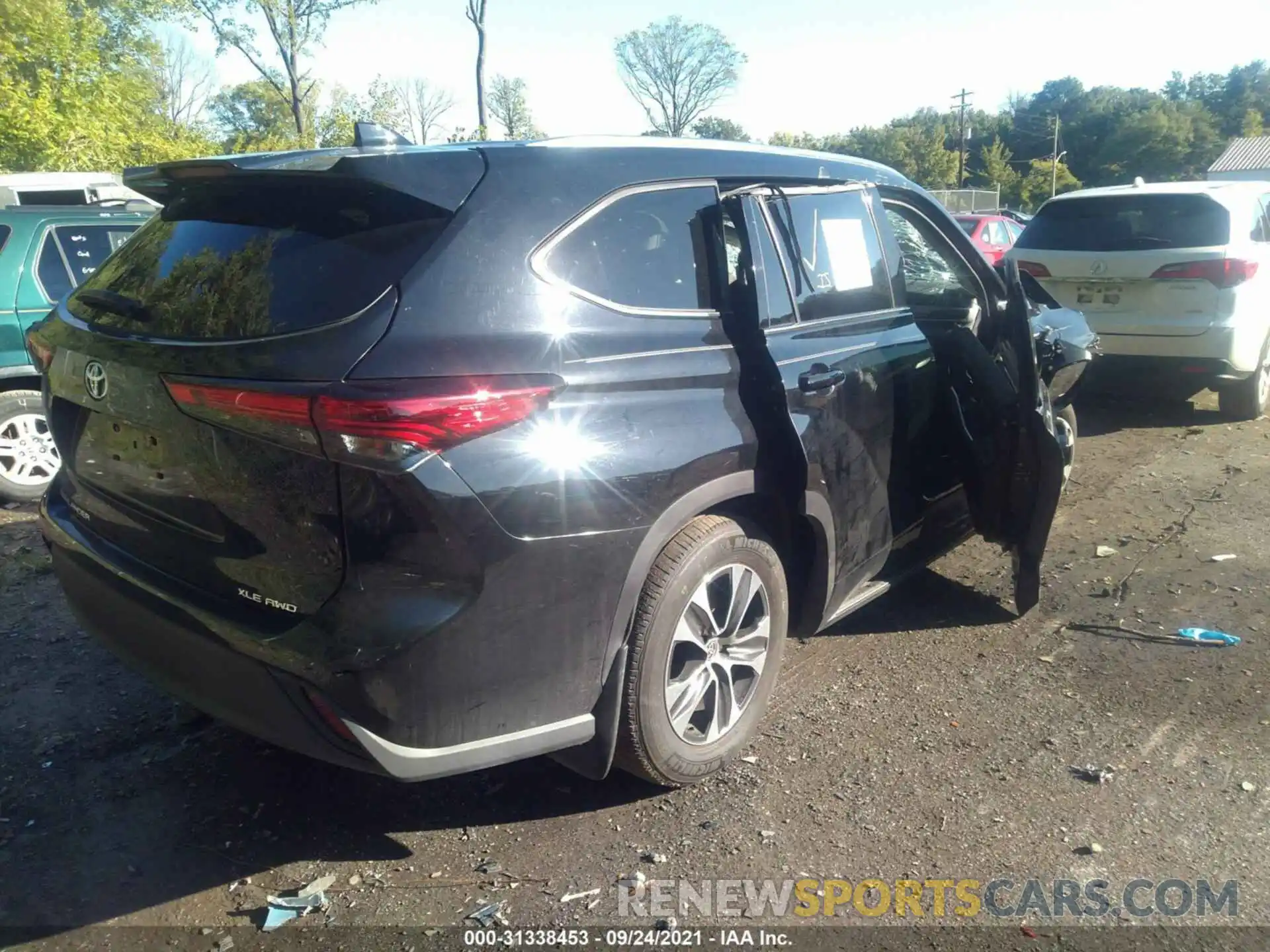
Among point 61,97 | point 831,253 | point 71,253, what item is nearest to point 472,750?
point 831,253

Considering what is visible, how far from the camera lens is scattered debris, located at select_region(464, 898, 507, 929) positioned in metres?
2.51

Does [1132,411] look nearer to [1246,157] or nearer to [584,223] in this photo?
[584,223]

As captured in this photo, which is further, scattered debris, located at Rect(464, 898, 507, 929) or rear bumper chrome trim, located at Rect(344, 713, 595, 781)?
scattered debris, located at Rect(464, 898, 507, 929)

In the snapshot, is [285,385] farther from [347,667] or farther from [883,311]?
[883,311]

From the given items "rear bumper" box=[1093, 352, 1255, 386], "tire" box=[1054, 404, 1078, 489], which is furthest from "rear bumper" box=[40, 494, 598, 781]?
"rear bumper" box=[1093, 352, 1255, 386]

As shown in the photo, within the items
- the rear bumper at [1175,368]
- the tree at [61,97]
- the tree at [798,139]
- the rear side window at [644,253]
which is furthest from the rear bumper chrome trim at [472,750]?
the tree at [798,139]

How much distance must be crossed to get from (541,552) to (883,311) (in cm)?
200

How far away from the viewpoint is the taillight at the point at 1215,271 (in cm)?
719

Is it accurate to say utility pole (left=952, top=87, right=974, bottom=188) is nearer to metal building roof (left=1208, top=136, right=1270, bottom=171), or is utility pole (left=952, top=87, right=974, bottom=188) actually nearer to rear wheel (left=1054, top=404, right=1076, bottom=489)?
metal building roof (left=1208, top=136, right=1270, bottom=171)

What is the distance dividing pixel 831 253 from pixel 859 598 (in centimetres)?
128

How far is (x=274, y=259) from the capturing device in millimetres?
2506

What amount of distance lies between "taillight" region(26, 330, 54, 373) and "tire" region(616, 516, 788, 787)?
1.94m

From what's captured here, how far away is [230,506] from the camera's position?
2.40 m

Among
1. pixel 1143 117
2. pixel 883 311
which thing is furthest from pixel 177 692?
pixel 1143 117
